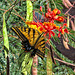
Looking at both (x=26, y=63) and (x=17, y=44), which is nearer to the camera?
(x=26, y=63)

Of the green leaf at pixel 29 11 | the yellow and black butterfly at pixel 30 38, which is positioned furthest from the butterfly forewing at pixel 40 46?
the green leaf at pixel 29 11

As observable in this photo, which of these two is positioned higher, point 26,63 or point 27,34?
point 27,34

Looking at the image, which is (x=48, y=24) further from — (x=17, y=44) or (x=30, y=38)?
(x=17, y=44)

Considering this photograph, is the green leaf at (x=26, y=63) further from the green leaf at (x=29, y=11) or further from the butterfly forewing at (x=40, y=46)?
the green leaf at (x=29, y=11)

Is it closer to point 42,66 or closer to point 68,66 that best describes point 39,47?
point 42,66

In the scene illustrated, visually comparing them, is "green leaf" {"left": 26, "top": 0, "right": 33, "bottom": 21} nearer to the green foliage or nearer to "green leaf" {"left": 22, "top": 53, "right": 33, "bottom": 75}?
the green foliage

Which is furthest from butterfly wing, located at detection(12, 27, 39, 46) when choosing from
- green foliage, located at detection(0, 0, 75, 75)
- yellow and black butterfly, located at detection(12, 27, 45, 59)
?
green foliage, located at detection(0, 0, 75, 75)

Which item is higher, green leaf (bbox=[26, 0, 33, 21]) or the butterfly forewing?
green leaf (bbox=[26, 0, 33, 21])

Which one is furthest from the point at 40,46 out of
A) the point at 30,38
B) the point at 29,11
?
the point at 29,11

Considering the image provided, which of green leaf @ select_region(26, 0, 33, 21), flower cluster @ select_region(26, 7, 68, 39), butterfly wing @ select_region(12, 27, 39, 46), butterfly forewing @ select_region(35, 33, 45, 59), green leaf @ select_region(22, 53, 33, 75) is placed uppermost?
green leaf @ select_region(26, 0, 33, 21)
